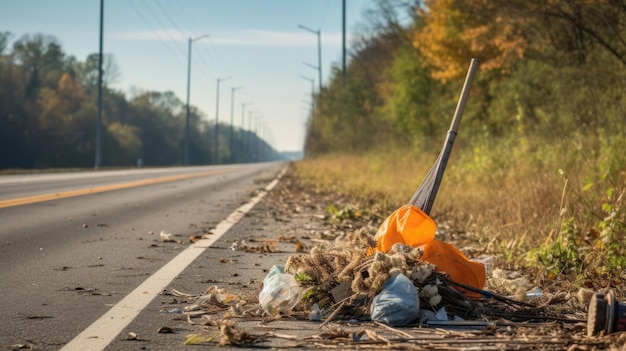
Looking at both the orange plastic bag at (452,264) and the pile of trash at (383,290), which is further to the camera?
the orange plastic bag at (452,264)

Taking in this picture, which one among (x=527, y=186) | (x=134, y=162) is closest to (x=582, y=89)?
(x=527, y=186)

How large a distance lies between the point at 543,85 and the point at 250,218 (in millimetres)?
15004

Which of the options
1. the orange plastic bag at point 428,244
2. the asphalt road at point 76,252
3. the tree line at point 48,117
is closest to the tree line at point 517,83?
the orange plastic bag at point 428,244

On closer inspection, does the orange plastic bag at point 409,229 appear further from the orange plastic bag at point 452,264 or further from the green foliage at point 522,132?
the green foliage at point 522,132

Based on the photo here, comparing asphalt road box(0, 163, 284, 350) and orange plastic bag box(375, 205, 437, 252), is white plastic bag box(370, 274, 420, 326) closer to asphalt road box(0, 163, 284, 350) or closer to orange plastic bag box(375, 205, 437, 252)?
orange plastic bag box(375, 205, 437, 252)

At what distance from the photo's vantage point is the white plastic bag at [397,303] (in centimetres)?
500

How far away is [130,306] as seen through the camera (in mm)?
5746

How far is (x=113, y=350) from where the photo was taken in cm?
446

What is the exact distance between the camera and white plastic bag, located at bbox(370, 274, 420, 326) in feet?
16.4

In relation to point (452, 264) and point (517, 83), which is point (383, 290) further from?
point (517, 83)

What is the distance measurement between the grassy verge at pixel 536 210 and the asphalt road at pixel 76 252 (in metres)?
2.91

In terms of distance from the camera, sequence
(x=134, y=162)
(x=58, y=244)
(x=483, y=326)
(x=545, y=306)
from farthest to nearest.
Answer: (x=134, y=162)
(x=58, y=244)
(x=545, y=306)
(x=483, y=326)

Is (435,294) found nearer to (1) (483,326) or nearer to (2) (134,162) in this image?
(1) (483,326)

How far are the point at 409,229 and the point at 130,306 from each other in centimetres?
191
